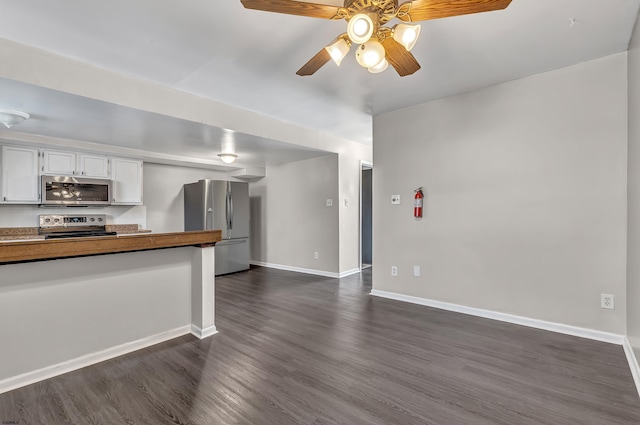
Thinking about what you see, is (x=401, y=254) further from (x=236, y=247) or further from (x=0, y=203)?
(x=0, y=203)

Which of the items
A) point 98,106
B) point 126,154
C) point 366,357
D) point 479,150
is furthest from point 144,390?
point 126,154

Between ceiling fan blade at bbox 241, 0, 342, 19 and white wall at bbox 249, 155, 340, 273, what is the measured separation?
144 inches

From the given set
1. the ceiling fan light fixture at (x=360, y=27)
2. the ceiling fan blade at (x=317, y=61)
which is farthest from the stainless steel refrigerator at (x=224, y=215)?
the ceiling fan light fixture at (x=360, y=27)

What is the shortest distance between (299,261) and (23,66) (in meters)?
4.53

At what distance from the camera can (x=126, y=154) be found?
15.6 ft

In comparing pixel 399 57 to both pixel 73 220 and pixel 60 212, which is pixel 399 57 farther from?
pixel 60 212

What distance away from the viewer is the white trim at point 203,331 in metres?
2.78

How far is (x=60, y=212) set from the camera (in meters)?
4.50

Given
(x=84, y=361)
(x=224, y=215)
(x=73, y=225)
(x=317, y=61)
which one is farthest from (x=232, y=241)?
(x=317, y=61)

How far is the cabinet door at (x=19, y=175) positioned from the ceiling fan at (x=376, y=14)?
169 inches

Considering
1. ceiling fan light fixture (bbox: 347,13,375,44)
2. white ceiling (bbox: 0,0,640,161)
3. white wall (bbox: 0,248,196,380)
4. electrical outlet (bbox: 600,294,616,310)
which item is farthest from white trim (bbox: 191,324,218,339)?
electrical outlet (bbox: 600,294,616,310)

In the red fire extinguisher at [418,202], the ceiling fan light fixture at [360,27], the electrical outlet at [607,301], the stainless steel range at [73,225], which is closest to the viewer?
the ceiling fan light fixture at [360,27]

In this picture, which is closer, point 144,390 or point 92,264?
point 144,390

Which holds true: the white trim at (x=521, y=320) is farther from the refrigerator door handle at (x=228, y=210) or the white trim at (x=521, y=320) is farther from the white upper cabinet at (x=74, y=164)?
the white upper cabinet at (x=74, y=164)
